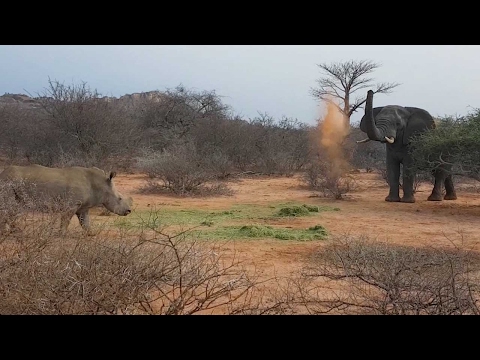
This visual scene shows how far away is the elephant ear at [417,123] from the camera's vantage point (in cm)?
1387

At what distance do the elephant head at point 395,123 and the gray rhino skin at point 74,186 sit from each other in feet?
24.8

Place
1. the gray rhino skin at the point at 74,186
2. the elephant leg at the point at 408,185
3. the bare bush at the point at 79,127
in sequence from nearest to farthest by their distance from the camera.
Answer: the gray rhino skin at the point at 74,186, the elephant leg at the point at 408,185, the bare bush at the point at 79,127

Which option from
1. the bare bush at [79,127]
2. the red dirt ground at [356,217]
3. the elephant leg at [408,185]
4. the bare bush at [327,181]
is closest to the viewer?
the red dirt ground at [356,217]

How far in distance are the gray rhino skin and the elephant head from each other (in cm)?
755

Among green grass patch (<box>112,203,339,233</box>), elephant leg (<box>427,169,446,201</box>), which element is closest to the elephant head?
elephant leg (<box>427,169,446,201</box>)

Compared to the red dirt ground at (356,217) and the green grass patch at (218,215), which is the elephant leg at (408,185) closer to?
the red dirt ground at (356,217)

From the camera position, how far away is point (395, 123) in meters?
14.0

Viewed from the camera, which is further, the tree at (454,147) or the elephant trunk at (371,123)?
the elephant trunk at (371,123)

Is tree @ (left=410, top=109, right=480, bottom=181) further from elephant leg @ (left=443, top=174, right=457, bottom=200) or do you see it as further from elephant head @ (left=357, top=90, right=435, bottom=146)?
elephant leg @ (left=443, top=174, right=457, bottom=200)

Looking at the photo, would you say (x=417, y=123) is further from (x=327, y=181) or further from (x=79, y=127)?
(x=79, y=127)

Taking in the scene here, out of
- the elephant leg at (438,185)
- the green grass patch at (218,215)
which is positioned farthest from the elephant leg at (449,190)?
the green grass patch at (218,215)

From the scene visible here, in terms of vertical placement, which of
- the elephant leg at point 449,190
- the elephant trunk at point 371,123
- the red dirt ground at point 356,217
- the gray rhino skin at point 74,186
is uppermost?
the elephant trunk at point 371,123
